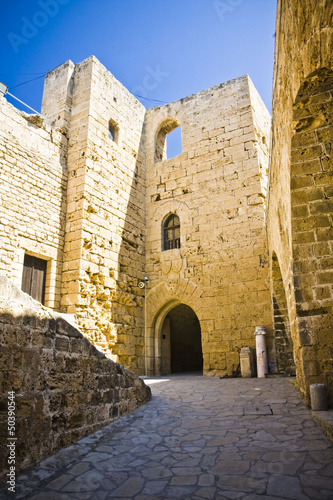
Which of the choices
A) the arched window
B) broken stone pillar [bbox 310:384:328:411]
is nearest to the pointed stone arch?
the arched window

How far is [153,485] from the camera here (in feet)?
7.97

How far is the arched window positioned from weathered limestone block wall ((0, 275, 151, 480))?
6.51 metres

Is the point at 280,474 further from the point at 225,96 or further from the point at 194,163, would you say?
the point at 225,96

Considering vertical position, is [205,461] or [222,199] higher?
[222,199]

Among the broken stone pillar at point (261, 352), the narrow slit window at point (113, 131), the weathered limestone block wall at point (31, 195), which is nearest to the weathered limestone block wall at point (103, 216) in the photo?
the narrow slit window at point (113, 131)

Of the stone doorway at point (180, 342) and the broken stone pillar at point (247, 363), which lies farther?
the stone doorway at point (180, 342)

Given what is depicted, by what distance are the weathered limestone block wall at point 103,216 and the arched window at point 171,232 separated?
711 mm

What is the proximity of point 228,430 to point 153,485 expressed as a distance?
1261 millimetres

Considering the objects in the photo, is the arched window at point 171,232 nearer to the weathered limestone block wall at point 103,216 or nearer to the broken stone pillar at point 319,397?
the weathered limestone block wall at point 103,216

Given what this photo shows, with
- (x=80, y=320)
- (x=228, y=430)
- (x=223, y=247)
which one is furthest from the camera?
(x=223, y=247)

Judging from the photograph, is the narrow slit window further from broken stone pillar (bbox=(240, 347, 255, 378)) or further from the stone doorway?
broken stone pillar (bbox=(240, 347, 255, 378))

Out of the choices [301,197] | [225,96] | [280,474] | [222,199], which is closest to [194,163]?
[222,199]

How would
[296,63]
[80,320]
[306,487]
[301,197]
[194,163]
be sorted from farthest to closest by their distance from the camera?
[194,163] → [80,320] → [301,197] → [296,63] → [306,487]

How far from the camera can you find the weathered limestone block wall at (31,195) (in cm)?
678
